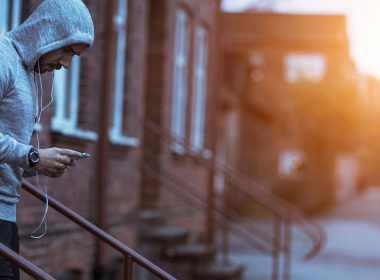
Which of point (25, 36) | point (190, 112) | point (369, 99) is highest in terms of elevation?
point (25, 36)

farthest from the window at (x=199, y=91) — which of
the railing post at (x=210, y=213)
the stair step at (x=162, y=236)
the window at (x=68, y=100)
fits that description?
the window at (x=68, y=100)

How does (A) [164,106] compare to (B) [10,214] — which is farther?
(A) [164,106]

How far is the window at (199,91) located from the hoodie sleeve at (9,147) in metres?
12.1

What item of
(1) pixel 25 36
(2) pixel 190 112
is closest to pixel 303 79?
(2) pixel 190 112

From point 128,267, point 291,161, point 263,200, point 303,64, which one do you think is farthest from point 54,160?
point 303,64

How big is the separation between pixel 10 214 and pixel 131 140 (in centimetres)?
773

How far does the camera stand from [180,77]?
49.9 feet

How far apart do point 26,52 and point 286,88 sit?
47696 mm

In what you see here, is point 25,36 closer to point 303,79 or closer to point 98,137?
point 98,137

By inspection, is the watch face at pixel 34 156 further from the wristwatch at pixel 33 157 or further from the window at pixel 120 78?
the window at pixel 120 78

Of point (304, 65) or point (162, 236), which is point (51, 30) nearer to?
point (162, 236)

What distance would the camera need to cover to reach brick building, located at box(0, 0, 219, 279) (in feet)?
29.5

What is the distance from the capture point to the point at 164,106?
1370 centimetres

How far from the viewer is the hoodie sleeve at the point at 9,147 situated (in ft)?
12.8
